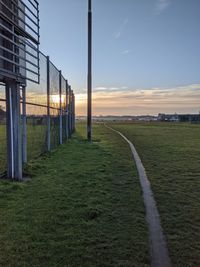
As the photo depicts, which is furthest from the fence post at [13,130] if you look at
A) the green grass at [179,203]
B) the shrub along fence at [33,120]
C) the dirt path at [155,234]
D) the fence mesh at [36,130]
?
the green grass at [179,203]

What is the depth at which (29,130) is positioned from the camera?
1102cm

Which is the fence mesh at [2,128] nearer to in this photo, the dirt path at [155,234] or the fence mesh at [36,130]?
the fence mesh at [36,130]

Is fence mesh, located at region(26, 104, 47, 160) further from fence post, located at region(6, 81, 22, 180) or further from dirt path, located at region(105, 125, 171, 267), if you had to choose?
dirt path, located at region(105, 125, 171, 267)

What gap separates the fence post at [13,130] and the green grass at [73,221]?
0.41 m

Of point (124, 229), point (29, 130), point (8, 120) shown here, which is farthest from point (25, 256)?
point (29, 130)

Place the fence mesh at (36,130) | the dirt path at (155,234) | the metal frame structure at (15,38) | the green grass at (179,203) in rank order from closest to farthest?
the dirt path at (155,234)
the green grass at (179,203)
the metal frame structure at (15,38)
the fence mesh at (36,130)

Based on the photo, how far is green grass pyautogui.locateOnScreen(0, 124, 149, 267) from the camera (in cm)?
408

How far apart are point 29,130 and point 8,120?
2.89 metres

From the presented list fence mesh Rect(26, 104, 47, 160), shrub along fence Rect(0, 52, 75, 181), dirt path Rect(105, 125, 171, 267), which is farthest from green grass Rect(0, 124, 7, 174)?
dirt path Rect(105, 125, 171, 267)

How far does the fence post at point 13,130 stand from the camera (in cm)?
806

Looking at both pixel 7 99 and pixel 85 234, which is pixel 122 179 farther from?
pixel 85 234

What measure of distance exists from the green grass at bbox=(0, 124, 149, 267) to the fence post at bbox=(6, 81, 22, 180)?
1.36ft

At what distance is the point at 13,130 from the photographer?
8.24m

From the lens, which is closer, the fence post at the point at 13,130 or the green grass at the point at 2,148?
the fence post at the point at 13,130
